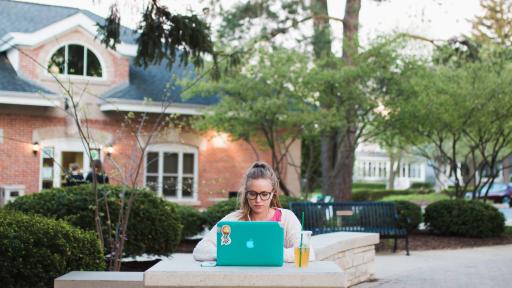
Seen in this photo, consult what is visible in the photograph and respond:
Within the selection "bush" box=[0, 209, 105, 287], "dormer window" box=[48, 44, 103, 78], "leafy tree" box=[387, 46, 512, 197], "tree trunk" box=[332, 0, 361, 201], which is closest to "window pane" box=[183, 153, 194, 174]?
"dormer window" box=[48, 44, 103, 78]

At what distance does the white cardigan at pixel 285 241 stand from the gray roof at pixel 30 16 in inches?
746

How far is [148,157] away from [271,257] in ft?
66.6

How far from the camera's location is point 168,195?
25.2 meters

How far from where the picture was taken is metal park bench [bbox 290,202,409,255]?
13.6 metres

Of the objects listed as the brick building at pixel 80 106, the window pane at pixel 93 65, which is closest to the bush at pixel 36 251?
the brick building at pixel 80 106

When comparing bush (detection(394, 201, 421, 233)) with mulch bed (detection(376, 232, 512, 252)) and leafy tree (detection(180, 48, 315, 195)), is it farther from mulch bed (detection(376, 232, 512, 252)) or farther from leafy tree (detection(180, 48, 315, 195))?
leafy tree (detection(180, 48, 315, 195))

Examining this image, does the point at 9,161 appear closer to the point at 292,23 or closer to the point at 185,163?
the point at 185,163

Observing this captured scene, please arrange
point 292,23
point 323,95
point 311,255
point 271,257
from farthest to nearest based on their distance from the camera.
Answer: point 292,23, point 323,95, point 311,255, point 271,257

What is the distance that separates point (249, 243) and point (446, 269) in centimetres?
745

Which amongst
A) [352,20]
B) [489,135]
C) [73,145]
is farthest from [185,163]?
[489,135]

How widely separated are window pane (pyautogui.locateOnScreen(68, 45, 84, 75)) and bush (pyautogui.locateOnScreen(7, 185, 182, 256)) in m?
12.9

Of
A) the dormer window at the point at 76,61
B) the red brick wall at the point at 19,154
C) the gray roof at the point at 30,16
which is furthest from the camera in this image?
the gray roof at the point at 30,16

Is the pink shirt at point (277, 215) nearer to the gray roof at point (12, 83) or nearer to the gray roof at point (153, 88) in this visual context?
the gray roof at point (12, 83)

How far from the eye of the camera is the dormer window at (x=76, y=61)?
23.1 meters
